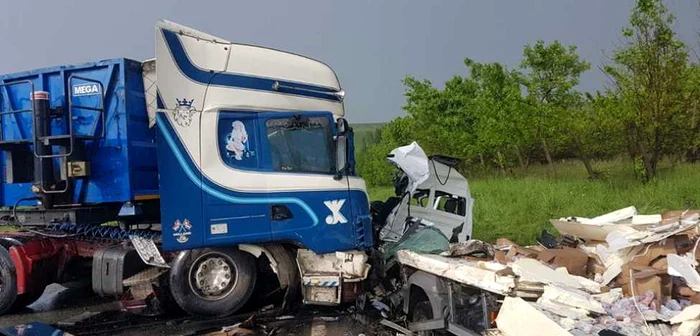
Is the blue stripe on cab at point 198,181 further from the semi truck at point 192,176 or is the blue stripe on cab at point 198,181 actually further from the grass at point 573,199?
the grass at point 573,199

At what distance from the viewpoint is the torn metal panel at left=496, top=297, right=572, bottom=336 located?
13.2 feet

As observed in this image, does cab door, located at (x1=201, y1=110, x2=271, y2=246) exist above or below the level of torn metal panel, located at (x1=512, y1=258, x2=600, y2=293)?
above

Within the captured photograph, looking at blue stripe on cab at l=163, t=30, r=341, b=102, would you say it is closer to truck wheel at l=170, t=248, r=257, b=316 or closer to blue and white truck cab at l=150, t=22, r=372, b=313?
blue and white truck cab at l=150, t=22, r=372, b=313

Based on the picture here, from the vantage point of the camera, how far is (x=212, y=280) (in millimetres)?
6535

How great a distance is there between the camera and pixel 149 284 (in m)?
6.68

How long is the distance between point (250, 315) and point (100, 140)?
8.53ft

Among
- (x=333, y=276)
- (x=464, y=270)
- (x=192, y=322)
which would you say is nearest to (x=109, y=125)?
(x=192, y=322)

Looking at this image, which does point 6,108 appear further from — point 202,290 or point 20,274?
point 202,290

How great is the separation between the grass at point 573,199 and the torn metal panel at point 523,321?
8.05 meters

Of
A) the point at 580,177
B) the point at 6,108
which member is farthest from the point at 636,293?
the point at 580,177

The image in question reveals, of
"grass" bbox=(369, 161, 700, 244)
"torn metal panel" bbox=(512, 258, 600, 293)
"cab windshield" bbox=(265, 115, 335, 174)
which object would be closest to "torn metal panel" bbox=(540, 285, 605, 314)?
"torn metal panel" bbox=(512, 258, 600, 293)

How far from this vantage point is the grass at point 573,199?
1305 cm

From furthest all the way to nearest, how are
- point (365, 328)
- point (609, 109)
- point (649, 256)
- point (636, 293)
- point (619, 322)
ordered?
point (609, 109) → point (365, 328) → point (649, 256) → point (636, 293) → point (619, 322)

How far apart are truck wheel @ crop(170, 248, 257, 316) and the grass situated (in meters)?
7.41
